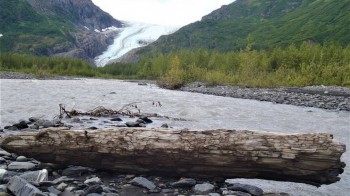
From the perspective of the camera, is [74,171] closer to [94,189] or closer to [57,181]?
[57,181]

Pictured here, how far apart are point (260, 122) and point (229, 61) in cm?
6179

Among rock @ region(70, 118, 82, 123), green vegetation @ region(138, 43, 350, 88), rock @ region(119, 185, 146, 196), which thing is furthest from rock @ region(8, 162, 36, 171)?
green vegetation @ region(138, 43, 350, 88)

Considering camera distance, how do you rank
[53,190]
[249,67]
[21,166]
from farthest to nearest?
1. [249,67]
2. [21,166]
3. [53,190]

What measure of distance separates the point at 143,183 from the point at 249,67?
56029 mm

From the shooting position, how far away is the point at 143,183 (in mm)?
6520

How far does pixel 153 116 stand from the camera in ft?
54.1

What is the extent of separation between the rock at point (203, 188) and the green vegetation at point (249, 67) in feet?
140

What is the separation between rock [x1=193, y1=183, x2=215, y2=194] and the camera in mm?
6344

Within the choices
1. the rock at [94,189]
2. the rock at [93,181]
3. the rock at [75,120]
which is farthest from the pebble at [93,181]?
the rock at [75,120]

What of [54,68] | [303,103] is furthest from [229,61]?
[303,103]

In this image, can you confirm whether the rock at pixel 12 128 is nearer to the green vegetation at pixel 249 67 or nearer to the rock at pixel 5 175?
the rock at pixel 5 175

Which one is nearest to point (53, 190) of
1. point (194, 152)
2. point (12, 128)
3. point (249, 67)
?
point (194, 152)

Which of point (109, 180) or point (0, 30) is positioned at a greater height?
point (0, 30)

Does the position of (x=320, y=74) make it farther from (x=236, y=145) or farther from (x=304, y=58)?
(x=236, y=145)
